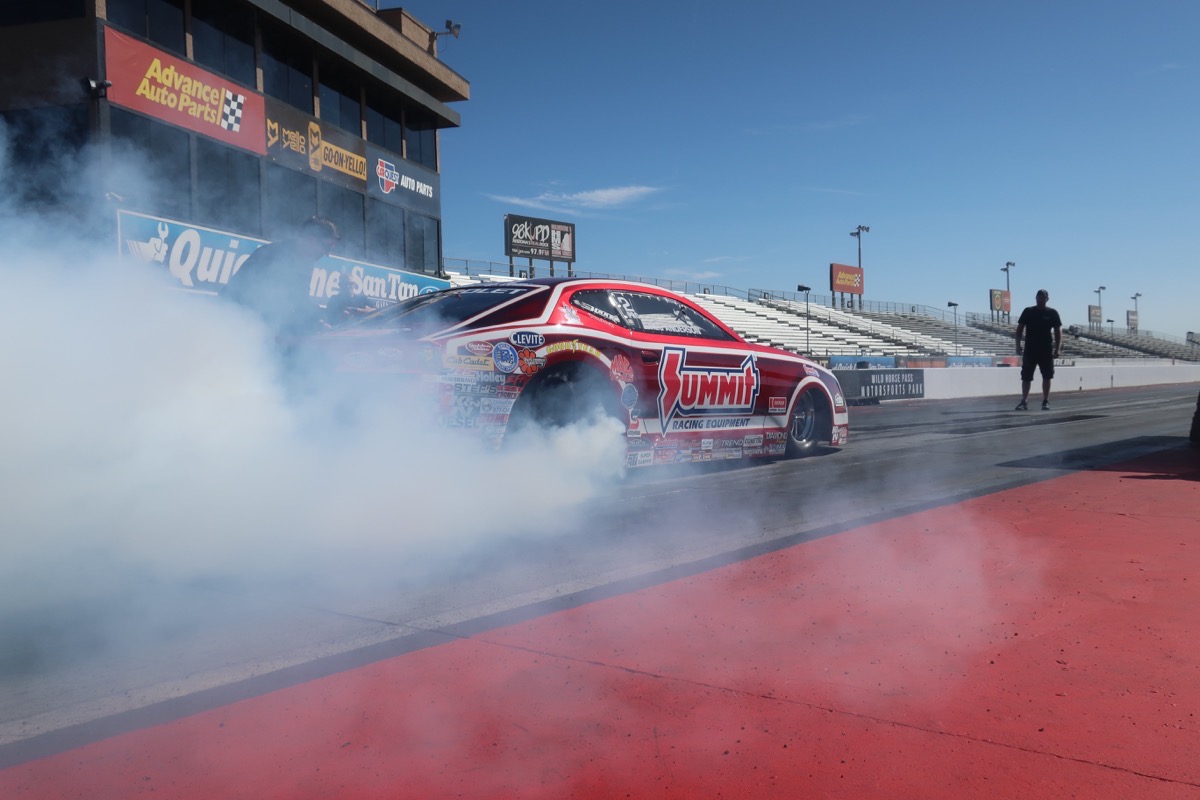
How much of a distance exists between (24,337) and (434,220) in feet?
64.6

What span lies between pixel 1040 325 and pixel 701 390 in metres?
8.66

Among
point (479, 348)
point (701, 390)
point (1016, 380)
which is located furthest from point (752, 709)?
point (1016, 380)

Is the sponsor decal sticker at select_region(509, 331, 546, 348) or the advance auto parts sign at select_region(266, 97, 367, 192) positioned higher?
the advance auto parts sign at select_region(266, 97, 367, 192)

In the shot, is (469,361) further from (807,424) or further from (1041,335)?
(1041,335)

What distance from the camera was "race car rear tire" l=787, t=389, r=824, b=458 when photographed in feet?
24.7

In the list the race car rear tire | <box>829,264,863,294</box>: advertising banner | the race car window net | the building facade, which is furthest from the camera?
<box>829,264,863,294</box>: advertising banner

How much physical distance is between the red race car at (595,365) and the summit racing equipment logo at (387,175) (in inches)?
590

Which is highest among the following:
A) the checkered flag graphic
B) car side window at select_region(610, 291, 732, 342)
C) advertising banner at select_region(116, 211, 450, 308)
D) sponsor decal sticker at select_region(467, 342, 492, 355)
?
the checkered flag graphic

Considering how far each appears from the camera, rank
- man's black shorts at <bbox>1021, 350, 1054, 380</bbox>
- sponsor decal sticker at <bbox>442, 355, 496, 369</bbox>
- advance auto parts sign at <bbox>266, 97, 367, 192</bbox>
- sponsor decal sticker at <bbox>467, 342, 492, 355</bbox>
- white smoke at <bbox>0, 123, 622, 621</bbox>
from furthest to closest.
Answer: advance auto parts sign at <bbox>266, 97, 367, 192</bbox>, man's black shorts at <bbox>1021, 350, 1054, 380</bbox>, sponsor decal sticker at <bbox>467, 342, 492, 355</bbox>, sponsor decal sticker at <bbox>442, 355, 496, 369</bbox>, white smoke at <bbox>0, 123, 622, 621</bbox>

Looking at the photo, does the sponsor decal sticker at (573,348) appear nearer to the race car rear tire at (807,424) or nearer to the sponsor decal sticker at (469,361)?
the sponsor decal sticker at (469,361)

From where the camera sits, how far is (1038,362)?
12.9 metres

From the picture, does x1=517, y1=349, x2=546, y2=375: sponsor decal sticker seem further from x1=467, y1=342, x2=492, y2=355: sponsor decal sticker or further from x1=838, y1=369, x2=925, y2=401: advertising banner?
x1=838, y1=369, x2=925, y2=401: advertising banner

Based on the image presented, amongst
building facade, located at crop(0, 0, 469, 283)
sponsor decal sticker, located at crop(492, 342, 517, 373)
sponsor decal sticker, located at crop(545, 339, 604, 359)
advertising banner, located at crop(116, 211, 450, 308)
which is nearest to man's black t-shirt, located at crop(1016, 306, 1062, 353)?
advertising banner, located at crop(116, 211, 450, 308)

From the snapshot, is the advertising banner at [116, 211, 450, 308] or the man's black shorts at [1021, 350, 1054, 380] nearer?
the advertising banner at [116, 211, 450, 308]
